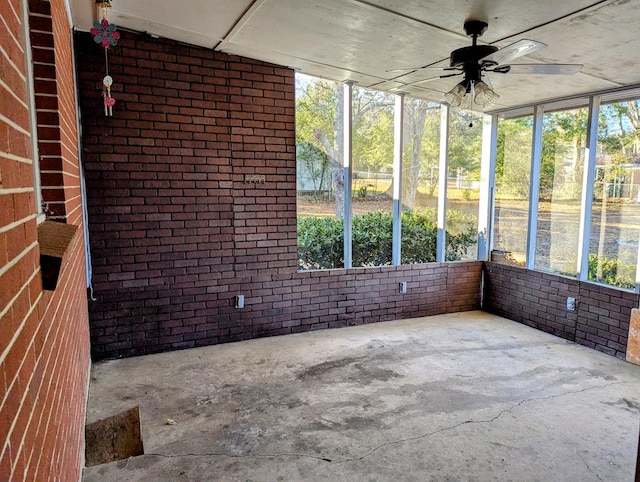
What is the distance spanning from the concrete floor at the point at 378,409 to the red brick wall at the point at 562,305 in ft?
0.72

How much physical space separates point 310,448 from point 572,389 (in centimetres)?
234

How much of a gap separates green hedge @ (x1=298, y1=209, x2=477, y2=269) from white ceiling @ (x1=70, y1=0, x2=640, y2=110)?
66.4 inches

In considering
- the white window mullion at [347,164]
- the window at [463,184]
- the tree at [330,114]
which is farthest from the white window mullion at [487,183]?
the white window mullion at [347,164]

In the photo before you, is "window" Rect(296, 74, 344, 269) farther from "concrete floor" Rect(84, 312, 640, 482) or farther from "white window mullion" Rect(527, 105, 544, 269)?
"white window mullion" Rect(527, 105, 544, 269)

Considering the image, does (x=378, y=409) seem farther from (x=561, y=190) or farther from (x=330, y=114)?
(x=561, y=190)

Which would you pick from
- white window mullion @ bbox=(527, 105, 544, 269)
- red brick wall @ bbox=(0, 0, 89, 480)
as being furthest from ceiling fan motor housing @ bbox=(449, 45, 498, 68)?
white window mullion @ bbox=(527, 105, 544, 269)

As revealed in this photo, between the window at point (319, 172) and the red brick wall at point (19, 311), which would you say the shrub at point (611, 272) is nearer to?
the window at point (319, 172)

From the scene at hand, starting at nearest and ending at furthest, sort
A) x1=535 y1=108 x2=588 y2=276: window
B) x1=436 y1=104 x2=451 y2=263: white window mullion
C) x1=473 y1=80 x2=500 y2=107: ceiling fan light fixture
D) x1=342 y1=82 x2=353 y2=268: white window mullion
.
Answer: x1=473 y1=80 x2=500 y2=107: ceiling fan light fixture, x1=535 y1=108 x2=588 y2=276: window, x1=342 y1=82 x2=353 y2=268: white window mullion, x1=436 y1=104 x2=451 y2=263: white window mullion

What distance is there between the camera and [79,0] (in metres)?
3.20

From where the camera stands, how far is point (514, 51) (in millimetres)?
2584

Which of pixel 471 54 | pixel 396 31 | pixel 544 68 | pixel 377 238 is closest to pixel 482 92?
pixel 471 54

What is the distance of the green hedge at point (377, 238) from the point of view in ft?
16.9

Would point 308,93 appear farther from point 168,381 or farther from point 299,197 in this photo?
point 168,381

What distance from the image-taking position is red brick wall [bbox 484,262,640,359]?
4387 mm
